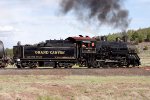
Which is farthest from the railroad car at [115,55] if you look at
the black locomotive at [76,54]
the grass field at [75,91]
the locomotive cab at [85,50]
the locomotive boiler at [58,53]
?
the grass field at [75,91]

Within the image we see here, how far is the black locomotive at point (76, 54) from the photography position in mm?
41125

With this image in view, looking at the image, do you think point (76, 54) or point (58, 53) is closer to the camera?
point (58, 53)

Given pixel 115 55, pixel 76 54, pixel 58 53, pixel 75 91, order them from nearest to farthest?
pixel 75 91 < pixel 58 53 < pixel 76 54 < pixel 115 55

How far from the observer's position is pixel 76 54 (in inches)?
1666

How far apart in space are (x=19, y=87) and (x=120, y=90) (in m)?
6.15

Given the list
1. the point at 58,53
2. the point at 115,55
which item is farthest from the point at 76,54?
the point at 115,55

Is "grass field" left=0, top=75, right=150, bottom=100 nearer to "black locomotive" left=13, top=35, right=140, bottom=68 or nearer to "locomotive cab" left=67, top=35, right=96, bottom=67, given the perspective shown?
"black locomotive" left=13, top=35, right=140, bottom=68

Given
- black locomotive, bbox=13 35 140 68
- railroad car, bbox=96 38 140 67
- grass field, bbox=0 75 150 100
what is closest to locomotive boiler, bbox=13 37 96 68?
black locomotive, bbox=13 35 140 68

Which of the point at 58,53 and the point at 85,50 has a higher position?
the point at 85,50

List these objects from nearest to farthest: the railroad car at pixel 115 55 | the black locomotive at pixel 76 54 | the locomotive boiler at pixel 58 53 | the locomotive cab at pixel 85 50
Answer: the locomotive boiler at pixel 58 53
the black locomotive at pixel 76 54
the locomotive cab at pixel 85 50
the railroad car at pixel 115 55

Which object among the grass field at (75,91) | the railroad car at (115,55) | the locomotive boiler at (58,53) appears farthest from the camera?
the railroad car at (115,55)

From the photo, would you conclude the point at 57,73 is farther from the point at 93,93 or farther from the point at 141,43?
the point at 141,43

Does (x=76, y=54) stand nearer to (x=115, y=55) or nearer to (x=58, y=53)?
(x=58, y=53)

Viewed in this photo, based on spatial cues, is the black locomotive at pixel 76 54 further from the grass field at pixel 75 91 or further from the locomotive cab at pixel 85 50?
the grass field at pixel 75 91
